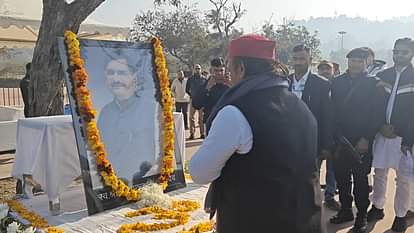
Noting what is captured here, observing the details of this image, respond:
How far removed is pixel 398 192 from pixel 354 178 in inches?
20.2

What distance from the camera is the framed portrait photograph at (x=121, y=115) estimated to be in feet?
15.0

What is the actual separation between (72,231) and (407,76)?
11.5ft

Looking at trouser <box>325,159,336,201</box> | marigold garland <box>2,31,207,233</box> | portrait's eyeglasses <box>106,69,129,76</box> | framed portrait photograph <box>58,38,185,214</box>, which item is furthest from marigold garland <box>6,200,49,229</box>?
trouser <box>325,159,336,201</box>

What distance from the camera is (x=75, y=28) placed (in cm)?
536

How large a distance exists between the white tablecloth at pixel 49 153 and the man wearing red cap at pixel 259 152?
110 inches

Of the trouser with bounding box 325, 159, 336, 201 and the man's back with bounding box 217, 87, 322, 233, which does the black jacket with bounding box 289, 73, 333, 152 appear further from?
the man's back with bounding box 217, 87, 322, 233

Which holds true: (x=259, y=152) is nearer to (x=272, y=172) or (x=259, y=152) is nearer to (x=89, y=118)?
(x=272, y=172)

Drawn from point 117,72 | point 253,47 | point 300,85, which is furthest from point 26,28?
point 253,47

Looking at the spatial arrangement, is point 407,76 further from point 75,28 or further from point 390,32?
point 390,32

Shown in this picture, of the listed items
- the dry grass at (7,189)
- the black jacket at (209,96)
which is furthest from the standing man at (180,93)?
the black jacket at (209,96)

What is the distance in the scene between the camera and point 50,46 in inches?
209

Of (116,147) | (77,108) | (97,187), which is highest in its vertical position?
(77,108)

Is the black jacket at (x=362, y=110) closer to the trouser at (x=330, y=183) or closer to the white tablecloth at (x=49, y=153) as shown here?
the trouser at (x=330, y=183)

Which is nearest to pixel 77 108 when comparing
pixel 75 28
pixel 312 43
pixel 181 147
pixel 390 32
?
pixel 75 28
